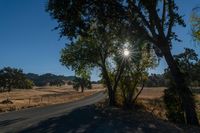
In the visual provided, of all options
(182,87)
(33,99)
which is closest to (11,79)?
(33,99)

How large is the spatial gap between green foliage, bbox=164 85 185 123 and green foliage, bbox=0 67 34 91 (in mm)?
134681

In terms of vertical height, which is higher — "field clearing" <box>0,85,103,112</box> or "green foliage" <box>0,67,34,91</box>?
"green foliage" <box>0,67,34,91</box>

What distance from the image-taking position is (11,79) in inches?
6201

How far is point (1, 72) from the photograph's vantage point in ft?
524

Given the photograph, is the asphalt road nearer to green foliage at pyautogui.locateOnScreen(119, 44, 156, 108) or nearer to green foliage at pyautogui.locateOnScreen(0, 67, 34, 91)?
green foliage at pyautogui.locateOnScreen(119, 44, 156, 108)

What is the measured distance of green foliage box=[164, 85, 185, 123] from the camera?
2428 centimetres

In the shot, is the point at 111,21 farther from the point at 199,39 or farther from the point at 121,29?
the point at 199,39

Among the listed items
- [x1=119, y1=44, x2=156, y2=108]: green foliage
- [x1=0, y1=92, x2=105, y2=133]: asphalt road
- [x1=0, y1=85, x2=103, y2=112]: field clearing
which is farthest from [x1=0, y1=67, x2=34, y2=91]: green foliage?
[x1=0, y1=92, x2=105, y2=133]: asphalt road

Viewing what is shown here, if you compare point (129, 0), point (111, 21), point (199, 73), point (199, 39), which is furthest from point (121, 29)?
point (199, 73)

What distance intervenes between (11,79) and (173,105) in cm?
14102

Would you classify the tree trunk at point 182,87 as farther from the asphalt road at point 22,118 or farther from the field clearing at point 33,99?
the field clearing at point 33,99

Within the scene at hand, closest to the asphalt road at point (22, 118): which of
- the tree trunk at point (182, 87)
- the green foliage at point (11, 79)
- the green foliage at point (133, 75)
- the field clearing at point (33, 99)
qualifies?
the field clearing at point (33, 99)

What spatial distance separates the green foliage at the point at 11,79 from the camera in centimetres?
15412

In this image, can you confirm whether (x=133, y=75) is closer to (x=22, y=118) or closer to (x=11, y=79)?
(x=22, y=118)
